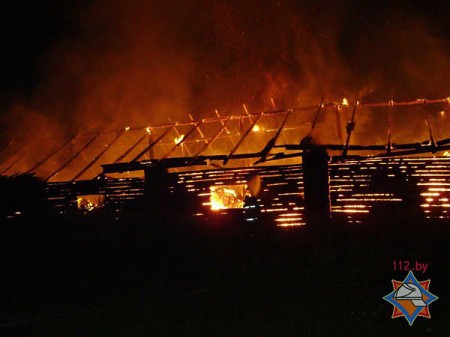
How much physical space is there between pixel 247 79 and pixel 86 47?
8.38 m

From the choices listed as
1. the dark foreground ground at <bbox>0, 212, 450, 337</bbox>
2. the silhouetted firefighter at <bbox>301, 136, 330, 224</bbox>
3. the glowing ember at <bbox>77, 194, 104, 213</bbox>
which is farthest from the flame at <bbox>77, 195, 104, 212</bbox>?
the silhouetted firefighter at <bbox>301, 136, 330, 224</bbox>

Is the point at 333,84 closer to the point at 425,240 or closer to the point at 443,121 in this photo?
the point at 443,121

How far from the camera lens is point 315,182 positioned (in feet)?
29.5

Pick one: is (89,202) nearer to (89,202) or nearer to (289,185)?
(89,202)

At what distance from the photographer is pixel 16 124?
20109mm

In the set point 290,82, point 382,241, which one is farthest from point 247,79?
point 382,241

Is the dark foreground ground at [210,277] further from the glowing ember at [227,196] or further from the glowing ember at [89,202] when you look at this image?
the glowing ember at [89,202]

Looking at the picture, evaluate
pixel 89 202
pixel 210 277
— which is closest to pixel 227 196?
pixel 210 277

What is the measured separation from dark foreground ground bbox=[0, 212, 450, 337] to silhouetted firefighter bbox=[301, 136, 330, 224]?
1.22 feet

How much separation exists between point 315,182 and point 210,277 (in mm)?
3017

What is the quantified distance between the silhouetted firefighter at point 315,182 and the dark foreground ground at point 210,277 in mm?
372

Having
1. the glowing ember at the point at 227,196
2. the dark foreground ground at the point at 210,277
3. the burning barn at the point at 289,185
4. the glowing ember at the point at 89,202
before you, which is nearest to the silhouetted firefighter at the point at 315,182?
the burning barn at the point at 289,185

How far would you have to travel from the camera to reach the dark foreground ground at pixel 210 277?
6117 mm

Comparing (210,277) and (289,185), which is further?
(289,185)
